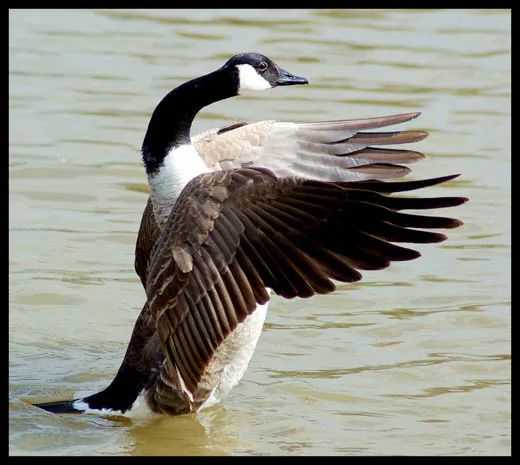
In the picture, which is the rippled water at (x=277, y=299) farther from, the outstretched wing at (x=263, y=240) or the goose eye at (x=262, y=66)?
the goose eye at (x=262, y=66)

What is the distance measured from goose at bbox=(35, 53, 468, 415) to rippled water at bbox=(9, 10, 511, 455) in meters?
0.41

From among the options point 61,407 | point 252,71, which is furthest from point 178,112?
point 61,407

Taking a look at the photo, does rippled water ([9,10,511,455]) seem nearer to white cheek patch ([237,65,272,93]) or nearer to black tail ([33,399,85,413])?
black tail ([33,399,85,413])

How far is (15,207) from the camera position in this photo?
11461 mm

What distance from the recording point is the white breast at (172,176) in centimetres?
754

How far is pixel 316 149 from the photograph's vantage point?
26.9 ft

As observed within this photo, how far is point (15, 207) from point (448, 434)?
5.00 metres

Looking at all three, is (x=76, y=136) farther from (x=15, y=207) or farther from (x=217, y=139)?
(x=217, y=139)

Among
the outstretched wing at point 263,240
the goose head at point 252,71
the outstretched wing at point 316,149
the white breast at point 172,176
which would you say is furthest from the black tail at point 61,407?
the goose head at point 252,71

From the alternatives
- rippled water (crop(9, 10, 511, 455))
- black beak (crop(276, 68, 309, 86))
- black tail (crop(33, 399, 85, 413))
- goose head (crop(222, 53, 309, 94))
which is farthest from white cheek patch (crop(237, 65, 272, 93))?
black tail (crop(33, 399, 85, 413))

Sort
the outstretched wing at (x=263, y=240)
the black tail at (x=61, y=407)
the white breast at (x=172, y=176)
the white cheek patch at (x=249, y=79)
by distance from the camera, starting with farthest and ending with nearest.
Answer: the black tail at (x=61, y=407)
the white cheek patch at (x=249, y=79)
the white breast at (x=172, y=176)
the outstretched wing at (x=263, y=240)

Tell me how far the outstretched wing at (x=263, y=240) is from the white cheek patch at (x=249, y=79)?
0.93 meters

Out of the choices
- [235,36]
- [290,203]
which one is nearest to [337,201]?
[290,203]

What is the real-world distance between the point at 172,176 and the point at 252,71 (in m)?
0.77
